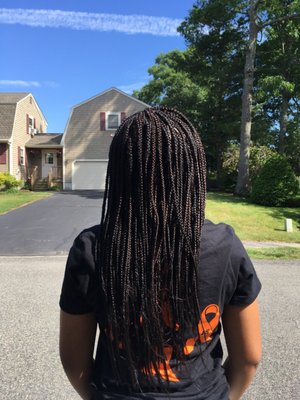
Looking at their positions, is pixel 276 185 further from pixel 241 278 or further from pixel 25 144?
pixel 25 144

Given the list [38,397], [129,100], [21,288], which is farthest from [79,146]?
[38,397]

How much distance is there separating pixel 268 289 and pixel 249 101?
17129mm

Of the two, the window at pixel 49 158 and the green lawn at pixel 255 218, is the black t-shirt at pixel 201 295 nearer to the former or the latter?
the green lawn at pixel 255 218

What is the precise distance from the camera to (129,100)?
88.1 ft

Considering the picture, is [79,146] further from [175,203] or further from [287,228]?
[175,203]

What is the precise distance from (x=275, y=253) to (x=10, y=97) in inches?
970

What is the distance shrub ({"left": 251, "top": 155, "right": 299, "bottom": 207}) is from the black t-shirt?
654 inches

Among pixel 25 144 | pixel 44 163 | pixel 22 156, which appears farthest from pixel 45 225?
pixel 44 163

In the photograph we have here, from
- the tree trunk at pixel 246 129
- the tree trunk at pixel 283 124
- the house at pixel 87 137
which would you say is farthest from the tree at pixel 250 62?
the house at pixel 87 137

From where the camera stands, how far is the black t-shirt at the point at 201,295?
1245 mm

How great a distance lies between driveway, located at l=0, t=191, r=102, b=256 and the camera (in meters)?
9.02

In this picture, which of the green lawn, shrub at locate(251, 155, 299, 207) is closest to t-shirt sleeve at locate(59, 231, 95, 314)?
the green lawn

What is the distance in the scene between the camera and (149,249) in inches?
48.9

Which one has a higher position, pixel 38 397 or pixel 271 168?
pixel 271 168
